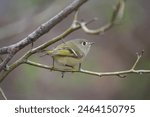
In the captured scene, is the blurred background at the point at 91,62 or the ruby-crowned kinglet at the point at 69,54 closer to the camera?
the ruby-crowned kinglet at the point at 69,54

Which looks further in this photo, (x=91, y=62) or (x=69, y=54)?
(x=91, y=62)

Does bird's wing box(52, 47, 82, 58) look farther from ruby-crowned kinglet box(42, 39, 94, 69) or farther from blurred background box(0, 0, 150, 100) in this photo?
blurred background box(0, 0, 150, 100)

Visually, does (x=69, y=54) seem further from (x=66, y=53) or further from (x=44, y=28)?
(x=44, y=28)

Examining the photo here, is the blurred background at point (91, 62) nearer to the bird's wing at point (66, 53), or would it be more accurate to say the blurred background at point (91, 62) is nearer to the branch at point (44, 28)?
the bird's wing at point (66, 53)

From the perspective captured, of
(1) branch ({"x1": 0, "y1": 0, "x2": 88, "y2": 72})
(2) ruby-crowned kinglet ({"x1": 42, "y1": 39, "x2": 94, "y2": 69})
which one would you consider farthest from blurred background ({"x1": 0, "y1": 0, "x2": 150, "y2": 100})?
(1) branch ({"x1": 0, "y1": 0, "x2": 88, "y2": 72})

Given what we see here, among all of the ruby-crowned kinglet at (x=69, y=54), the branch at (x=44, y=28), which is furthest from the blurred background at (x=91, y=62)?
the branch at (x=44, y=28)

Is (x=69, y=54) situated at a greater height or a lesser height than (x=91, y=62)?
lesser

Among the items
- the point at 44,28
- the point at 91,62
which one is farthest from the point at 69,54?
the point at 91,62
